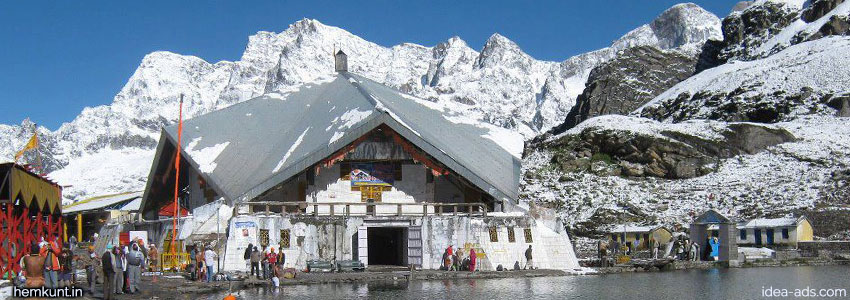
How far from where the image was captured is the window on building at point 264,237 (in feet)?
129

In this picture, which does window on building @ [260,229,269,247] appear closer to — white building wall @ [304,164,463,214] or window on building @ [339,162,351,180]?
white building wall @ [304,164,463,214]

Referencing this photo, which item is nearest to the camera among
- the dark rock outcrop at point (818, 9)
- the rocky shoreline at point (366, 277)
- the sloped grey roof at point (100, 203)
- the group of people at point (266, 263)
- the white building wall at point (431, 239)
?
the rocky shoreline at point (366, 277)

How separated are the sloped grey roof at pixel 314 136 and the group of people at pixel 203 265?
705 cm

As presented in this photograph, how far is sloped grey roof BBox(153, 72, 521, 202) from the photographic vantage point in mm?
44406

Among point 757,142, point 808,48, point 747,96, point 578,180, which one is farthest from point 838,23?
point 578,180

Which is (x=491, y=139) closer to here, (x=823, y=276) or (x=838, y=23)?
(x=823, y=276)

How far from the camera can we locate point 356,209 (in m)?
46.0

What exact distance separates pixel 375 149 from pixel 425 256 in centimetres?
765

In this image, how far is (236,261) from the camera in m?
38.6


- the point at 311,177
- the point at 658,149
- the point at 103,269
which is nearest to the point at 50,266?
the point at 103,269

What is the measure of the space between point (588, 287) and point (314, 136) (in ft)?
63.3

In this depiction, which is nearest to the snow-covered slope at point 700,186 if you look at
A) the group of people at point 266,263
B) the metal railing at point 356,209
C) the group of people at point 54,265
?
the metal railing at point 356,209

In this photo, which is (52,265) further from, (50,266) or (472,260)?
(472,260)

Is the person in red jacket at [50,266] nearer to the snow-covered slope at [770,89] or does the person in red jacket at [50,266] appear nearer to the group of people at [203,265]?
the group of people at [203,265]
